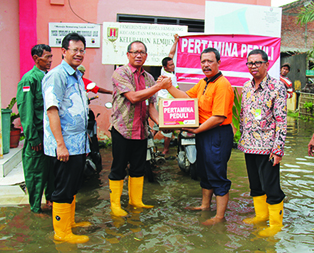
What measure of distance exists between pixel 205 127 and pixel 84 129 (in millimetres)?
1339

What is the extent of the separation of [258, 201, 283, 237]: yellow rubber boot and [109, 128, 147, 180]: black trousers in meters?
1.63

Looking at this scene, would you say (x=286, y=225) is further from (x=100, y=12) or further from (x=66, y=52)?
(x=100, y=12)

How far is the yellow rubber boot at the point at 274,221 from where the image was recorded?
307cm

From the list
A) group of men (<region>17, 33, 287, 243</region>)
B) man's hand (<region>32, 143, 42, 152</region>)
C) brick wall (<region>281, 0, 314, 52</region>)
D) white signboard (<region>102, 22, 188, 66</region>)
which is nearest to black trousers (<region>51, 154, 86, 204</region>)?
group of men (<region>17, 33, 287, 243</region>)

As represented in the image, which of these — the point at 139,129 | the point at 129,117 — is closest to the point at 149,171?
the point at 139,129

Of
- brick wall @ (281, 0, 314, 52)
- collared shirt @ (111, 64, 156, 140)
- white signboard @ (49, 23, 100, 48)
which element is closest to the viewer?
collared shirt @ (111, 64, 156, 140)

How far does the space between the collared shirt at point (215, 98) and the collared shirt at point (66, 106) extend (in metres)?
1.38

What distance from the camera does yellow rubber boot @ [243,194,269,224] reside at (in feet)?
11.0

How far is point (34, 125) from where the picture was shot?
3.30 metres

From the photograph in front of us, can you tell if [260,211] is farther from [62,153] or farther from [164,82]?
[62,153]

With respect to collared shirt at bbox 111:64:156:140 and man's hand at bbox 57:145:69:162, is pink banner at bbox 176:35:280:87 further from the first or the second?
man's hand at bbox 57:145:69:162

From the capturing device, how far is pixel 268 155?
10.1 ft

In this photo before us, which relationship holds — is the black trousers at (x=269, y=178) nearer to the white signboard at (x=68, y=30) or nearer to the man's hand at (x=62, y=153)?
the man's hand at (x=62, y=153)

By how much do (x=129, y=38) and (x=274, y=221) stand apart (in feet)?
16.8
